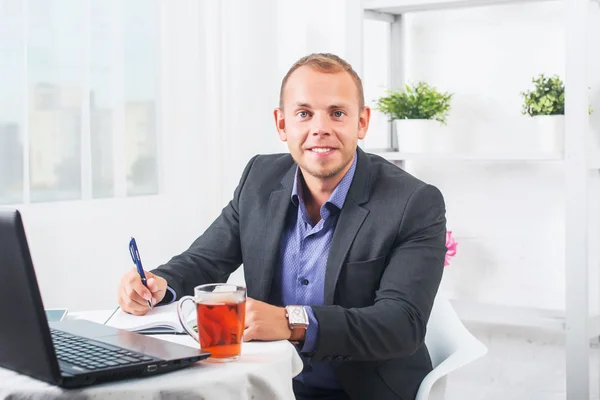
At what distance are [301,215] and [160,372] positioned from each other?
0.80 m

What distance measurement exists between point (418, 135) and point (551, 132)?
1.44 ft

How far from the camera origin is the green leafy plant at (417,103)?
2635mm

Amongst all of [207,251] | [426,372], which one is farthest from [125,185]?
[426,372]

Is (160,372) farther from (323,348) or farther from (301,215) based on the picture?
(301,215)

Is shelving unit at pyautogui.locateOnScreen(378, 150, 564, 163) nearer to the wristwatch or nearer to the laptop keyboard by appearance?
the wristwatch

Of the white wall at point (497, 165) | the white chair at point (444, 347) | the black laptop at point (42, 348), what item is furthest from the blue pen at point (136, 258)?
the white wall at point (497, 165)

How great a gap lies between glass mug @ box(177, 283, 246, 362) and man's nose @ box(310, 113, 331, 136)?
674 mm

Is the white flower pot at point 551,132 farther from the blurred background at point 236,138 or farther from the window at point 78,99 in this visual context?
the window at point 78,99

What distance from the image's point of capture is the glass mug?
115cm

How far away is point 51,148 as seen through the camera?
236 centimetres

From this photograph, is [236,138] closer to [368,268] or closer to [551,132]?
[551,132]

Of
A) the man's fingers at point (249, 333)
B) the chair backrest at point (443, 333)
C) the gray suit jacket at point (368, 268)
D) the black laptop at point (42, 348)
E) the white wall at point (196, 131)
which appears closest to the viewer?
the black laptop at point (42, 348)

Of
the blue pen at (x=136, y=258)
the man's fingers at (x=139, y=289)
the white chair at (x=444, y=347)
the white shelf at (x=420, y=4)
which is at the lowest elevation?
the white chair at (x=444, y=347)

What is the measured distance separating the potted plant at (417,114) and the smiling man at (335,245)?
741 mm
